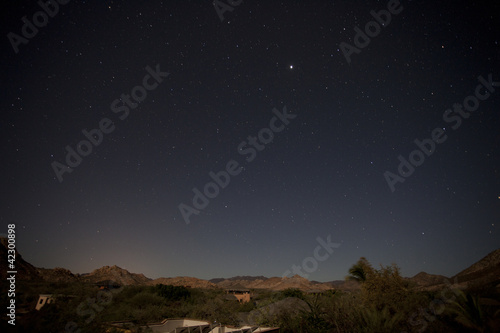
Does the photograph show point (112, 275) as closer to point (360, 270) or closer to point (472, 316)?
point (360, 270)

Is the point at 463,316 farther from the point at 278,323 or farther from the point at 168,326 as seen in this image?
the point at 168,326

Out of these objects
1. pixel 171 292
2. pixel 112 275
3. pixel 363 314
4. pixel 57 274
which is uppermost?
pixel 57 274

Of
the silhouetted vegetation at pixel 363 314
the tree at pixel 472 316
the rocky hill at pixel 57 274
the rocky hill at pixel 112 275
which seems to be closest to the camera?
the tree at pixel 472 316

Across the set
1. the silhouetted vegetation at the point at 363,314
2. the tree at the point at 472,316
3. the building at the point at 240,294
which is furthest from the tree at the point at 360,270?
the building at the point at 240,294

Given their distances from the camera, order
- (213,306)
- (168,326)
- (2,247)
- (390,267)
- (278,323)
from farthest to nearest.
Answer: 1. (2,247)
2. (213,306)
3. (390,267)
4. (168,326)
5. (278,323)

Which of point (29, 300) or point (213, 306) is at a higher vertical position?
point (29, 300)

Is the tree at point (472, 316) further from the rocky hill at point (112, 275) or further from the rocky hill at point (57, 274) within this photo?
the rocky hill at point (112, 275)

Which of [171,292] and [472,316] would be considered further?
[171,292]

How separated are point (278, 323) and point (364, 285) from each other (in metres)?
6.84

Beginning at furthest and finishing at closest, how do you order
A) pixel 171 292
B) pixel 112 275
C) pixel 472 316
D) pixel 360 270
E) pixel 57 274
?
pixel 112 275
pixel 57 274
pixel 171 292
pixel 360 270
pixel 472 316

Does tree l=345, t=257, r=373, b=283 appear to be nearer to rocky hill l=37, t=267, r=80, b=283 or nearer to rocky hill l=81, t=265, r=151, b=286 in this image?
rocky hill l=37, t=267, r=80, b=283

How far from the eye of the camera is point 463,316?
328 inches

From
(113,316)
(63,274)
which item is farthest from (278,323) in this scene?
(63,274)

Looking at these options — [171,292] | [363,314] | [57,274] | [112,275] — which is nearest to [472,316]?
[363,314]
